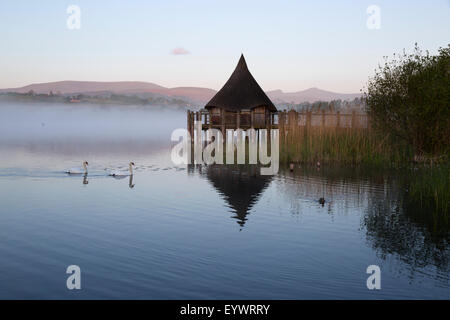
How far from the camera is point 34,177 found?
25031 mm

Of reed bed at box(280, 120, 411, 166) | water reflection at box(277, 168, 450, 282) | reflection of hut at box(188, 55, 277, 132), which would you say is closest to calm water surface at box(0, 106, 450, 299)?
water reflection at box(277, 168, 450, 282)

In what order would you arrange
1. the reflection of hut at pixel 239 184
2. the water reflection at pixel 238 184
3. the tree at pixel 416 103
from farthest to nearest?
the tree at pixel 416 103, the reflection of hut at pixel 239 184, the water reflection at pixel 238 184

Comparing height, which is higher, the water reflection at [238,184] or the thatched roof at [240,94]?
the thatched roof at [240,94]

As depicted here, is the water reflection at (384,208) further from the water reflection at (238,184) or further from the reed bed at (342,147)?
the reed bed at (342,147)

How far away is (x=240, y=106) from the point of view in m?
40.0

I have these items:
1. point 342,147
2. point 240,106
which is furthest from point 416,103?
→ point 240,106

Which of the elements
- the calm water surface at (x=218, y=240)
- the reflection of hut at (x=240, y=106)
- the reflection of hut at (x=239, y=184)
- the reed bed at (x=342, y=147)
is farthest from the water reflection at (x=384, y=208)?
the reflection of hut at (x=240, y=106)

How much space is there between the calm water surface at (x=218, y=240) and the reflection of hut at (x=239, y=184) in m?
0.09

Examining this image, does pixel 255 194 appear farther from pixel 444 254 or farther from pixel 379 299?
pixel 379 299

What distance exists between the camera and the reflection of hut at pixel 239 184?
56.5 feet

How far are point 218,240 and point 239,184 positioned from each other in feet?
32.3

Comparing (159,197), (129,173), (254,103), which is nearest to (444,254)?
(159,197)

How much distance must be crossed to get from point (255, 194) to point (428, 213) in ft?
21.6

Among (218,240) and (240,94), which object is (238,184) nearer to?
(218,240)
